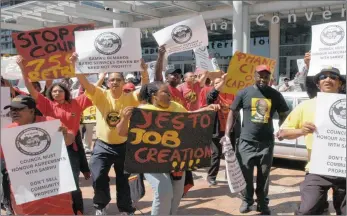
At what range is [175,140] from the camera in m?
4.14

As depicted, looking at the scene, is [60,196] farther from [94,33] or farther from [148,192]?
[148,192]

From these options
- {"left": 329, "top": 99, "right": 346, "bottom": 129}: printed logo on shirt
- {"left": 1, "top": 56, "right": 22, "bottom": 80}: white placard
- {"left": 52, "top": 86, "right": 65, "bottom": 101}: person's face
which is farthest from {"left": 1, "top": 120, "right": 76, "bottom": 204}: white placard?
{"left": 1, "top": 56, "right": 22, "bottom": 80}: white placard

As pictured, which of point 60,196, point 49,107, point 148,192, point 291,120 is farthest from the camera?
point 148,192

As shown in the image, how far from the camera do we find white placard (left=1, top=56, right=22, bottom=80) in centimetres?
771

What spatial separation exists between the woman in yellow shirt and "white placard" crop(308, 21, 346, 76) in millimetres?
1121

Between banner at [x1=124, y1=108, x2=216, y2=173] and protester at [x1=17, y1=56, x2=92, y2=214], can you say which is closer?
banner at [x1=124, y1=108, x2=216, y2=173]

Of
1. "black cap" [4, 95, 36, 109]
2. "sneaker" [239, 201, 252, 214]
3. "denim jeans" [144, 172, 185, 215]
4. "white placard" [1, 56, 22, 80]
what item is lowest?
"sneaker" [239, 201, 252, 214]

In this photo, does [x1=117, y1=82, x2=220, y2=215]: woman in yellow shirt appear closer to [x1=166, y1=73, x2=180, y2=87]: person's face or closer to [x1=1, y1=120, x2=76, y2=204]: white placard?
[x1=1, y1=120, x2=76, y2=204]: white placard

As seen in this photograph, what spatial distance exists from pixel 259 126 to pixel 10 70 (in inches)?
191

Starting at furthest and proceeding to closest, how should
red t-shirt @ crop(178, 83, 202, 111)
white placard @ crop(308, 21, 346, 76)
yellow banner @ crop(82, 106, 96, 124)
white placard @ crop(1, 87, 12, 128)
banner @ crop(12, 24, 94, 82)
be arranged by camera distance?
yellow banner @ crop(82, 106, 96, 124)
red t-shirt @ crop(178, 83, 202, 111)
banner @ crop(12, 24, 94, 82)
white placard @ crop(308, 21, 346, 76)
white placard @ crop(1, 87, 12, 128)

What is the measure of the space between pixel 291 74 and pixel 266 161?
1821 centimetres

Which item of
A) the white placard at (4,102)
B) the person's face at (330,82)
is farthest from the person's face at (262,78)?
the white placard at (4,102)

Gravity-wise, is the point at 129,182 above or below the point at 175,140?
below

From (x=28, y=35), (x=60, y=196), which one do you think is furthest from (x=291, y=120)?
(x=28, y=35)
